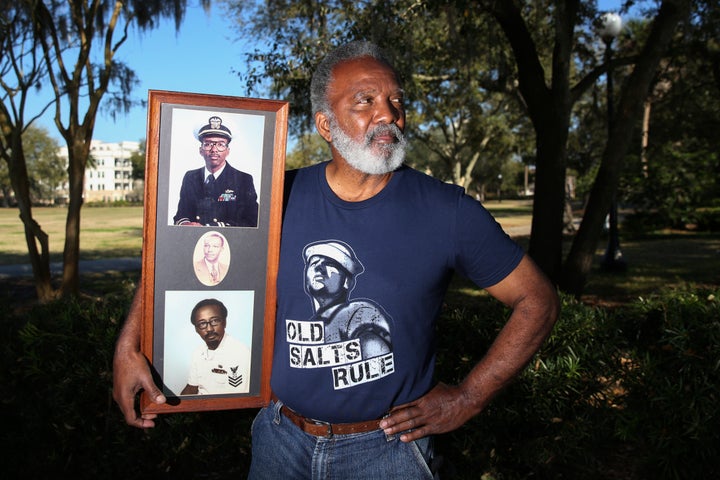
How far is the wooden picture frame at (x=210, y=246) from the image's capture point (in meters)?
1.87

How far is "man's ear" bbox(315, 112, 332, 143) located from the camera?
2187 millimetres

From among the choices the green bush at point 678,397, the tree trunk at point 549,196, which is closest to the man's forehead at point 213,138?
the green bush at point 678,397

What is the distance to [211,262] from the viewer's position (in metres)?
1.92

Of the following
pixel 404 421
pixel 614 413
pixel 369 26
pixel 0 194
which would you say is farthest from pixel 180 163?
pixel 0 194

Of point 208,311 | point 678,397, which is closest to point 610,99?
point 678,397

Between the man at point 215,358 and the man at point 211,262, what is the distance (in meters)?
0.07

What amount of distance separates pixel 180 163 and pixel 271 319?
0.53 meters

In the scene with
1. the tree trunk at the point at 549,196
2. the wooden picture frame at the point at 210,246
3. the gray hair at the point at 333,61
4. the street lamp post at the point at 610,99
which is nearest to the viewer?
the wooden picture frame at the point at 210,246

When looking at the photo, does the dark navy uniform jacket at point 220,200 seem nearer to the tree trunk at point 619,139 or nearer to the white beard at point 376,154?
the white beard at point 376,154

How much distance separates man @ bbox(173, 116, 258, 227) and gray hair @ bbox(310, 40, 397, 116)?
40cm

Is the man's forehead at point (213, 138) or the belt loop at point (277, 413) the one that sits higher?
the man's forehead at point (213, 138)

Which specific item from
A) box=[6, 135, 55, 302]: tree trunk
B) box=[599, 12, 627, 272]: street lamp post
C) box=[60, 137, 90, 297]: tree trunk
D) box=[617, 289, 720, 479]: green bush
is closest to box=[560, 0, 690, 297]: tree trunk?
box=[599, 12, 627, 272]: street lamp post

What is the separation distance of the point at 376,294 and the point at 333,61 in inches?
31.2

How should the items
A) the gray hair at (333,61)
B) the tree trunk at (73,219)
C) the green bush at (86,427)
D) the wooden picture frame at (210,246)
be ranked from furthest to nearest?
the tree trunk at (73,219) < the green bush at (86,427) < the gray hair at (333,61) < the wooden picture frame at (210,246)
